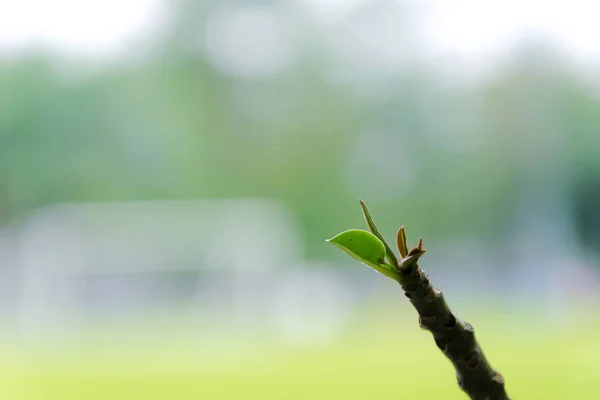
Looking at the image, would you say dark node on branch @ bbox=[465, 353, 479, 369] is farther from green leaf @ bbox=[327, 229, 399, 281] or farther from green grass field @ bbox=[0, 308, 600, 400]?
green grass field @ bbox=[0, 308, 600, 400]

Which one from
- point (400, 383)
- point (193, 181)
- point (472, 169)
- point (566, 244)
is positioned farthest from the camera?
point (193, 181)

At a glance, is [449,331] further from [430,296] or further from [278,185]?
[278,185]

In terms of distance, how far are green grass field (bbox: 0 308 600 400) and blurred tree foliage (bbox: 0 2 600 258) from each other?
33 cm

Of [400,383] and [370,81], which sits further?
[370,81]

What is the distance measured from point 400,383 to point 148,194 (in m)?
1.07

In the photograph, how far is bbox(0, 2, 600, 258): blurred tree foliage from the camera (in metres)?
2.17

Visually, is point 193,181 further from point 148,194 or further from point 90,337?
point 90,337

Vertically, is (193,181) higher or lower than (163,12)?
lower

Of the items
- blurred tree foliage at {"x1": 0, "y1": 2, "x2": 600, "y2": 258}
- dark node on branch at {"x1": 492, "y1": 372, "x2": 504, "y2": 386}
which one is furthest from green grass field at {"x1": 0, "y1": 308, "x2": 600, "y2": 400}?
dark node on branch at {"x1": 492, "y1": 372, "x2": 504, "y2": 386}

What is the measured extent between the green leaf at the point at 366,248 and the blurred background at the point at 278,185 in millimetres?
1694

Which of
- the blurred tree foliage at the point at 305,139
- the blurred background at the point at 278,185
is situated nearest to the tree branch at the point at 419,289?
the blurred background at the point at 278,185

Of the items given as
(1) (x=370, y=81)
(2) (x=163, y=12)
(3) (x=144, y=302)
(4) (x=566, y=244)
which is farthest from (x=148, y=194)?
(4) (x=566, y=244)

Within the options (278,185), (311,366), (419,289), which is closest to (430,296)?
(419,289)

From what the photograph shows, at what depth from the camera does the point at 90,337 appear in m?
2.28
